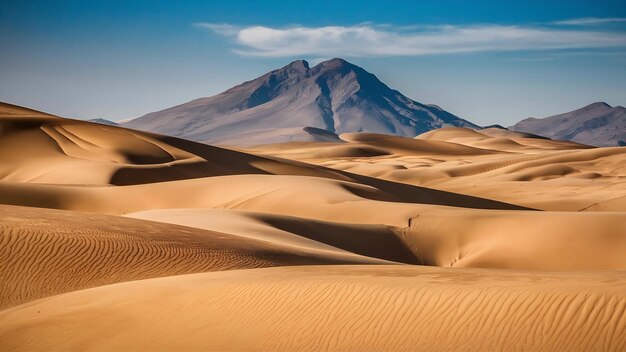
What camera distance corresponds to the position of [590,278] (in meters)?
6.99

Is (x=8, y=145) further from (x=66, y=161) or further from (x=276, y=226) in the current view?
(x=276, y=226)

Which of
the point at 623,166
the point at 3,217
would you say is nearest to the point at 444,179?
the point at 623,166

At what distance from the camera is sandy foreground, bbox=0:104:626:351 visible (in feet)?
20.2

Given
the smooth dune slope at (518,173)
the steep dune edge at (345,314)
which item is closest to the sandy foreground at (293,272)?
the steep dune edge at (345,314)

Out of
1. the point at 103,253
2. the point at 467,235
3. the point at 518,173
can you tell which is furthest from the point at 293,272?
the point at 518,173

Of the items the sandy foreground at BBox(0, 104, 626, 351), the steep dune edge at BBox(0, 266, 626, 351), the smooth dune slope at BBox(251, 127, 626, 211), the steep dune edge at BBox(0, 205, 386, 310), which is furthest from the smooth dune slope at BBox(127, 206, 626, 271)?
the smooth dune slope at BBox(251, 127, 626, 211)

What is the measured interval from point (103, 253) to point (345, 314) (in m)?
6.24

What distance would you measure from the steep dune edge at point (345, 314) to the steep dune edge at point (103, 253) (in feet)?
7.54

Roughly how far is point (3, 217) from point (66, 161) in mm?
24015

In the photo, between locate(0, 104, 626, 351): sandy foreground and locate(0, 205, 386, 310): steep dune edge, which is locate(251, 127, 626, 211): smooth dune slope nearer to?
locate(0, 104, 626, 351): sandy foreground

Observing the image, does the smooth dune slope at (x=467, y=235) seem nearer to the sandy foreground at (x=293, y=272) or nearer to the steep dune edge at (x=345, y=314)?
the sandy foreground at (x=293, y=272)

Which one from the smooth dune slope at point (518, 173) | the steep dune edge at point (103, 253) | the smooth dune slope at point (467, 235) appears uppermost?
the steep dune edge at point (103, 253)

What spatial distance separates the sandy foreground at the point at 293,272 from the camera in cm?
614

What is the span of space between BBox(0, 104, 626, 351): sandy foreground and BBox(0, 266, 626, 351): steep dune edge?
0.02 metres
